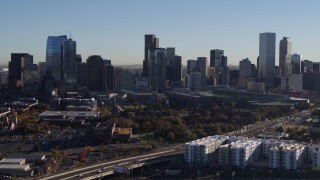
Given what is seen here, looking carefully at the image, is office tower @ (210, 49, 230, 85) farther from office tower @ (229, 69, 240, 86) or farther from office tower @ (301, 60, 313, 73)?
office tower @ (301, 60, 313, 73)

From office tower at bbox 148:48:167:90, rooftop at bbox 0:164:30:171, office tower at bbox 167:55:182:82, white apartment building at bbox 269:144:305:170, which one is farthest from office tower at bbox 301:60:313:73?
rooftop at bbox 0:164:30:171

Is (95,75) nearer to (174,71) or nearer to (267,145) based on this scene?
(174,71)

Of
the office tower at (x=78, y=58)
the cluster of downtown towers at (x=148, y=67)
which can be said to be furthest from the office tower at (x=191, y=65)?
the office tower at (x=78, y=58)

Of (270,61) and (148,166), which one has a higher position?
(270,61)

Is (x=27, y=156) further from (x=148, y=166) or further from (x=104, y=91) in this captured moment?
(x=104, y=91)

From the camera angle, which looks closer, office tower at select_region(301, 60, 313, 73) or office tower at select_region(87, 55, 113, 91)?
office tower at select_region(87, 55, 113, 91)

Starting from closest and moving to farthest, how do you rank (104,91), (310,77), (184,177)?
(184,177) → (104,91) → (310,77)

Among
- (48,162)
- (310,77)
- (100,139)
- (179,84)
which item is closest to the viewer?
(48,162)

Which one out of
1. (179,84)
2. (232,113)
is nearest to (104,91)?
(179,84)
